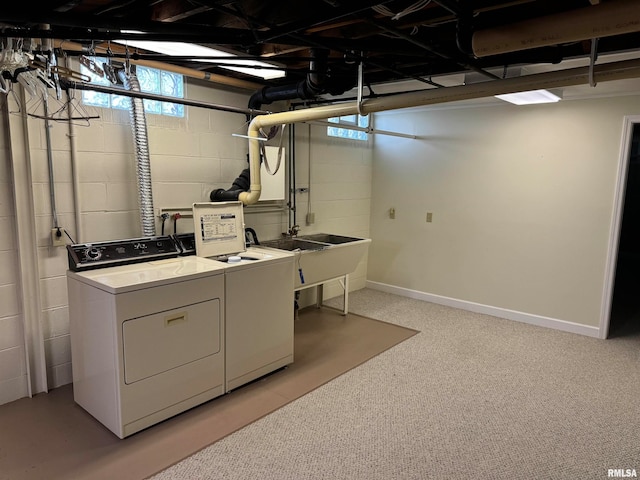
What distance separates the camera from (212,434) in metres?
2.55

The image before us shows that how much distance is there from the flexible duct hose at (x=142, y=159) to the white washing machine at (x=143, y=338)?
33 centimetres

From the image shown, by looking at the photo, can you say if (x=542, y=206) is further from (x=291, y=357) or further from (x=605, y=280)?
(x=291, y=357)

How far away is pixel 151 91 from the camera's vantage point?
3375 mm

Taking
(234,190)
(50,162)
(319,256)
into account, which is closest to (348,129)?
(319,256)

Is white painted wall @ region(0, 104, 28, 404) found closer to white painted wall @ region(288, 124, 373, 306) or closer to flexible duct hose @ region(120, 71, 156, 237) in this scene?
flexible duct hose @ region(120, 71, 156, 237)

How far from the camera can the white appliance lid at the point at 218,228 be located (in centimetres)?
324

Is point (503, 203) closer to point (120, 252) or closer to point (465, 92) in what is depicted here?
point (465, 92)

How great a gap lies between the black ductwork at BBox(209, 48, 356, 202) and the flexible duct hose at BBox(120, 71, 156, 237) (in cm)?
73

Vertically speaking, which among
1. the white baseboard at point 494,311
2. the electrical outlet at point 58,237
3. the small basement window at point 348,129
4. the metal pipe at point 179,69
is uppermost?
the metal pipe at point 179,69

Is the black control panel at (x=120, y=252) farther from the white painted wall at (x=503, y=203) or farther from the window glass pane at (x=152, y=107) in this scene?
the white painted wall at (x=503, y=203)

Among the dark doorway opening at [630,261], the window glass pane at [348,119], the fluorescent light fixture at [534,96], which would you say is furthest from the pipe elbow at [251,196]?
the dark doorway opening at [630,261]

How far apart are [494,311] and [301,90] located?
3304 millimetres

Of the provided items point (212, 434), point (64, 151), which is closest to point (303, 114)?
point (64, 151)

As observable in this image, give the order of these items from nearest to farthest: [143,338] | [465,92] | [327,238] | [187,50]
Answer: [143,338] → [465,92] → [187,50] → [327,238]
